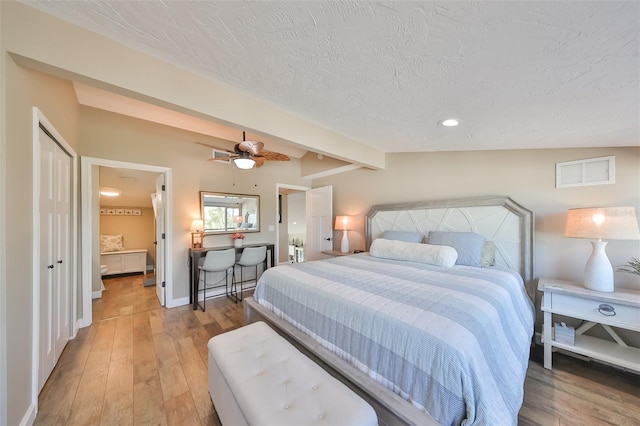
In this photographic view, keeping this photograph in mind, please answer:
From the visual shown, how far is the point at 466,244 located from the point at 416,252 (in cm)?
56

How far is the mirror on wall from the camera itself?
3881 mm

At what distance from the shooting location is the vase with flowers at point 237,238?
4.10m

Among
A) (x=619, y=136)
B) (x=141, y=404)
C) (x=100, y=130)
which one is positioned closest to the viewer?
(x=141, y=404)

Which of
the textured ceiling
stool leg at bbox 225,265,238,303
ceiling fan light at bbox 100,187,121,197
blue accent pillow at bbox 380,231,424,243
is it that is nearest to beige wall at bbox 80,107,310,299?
stool leg at bbox 225,265,238,303

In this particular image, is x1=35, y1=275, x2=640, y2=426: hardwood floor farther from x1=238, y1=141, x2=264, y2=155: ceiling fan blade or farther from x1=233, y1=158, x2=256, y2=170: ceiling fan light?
x1=238, y1=141, x2=264, y2=155: ceiling fan blade

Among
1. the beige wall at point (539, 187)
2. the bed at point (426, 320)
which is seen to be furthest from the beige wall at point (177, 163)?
the bed at point (426, 320)

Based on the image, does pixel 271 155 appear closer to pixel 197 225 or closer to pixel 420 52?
pixel 197 225

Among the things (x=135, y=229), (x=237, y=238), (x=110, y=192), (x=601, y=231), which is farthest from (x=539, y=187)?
(x=135, y=229)

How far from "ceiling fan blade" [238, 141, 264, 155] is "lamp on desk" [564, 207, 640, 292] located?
3189 mm

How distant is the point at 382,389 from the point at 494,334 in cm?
68

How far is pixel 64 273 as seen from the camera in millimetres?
2268

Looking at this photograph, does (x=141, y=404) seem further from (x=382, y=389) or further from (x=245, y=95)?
(x=245, y=95)

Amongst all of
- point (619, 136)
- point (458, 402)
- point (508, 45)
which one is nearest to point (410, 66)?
point (508, 45)

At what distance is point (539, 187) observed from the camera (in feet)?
8.07
